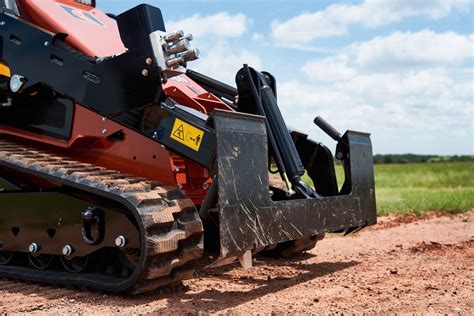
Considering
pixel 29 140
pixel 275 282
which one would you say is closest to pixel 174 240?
pixel 275 282

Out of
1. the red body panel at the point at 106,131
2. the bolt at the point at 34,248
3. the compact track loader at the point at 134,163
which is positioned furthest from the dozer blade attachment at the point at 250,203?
the bolt at the point at 34,248

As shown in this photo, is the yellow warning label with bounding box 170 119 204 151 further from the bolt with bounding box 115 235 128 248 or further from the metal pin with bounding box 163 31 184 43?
the bolt with bounding box 115 235 128 248

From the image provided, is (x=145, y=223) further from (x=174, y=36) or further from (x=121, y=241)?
(x=174, y=36)

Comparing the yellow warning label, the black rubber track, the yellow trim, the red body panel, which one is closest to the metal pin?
the yellow warning label

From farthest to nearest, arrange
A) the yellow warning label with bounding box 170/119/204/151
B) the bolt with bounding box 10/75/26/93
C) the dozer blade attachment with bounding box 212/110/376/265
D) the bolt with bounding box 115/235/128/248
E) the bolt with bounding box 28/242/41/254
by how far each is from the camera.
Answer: the bolt with bounding box 10/75/26/93, the bolt with bounding box 28/242/41/254, the yellow warning label with bounding box 170/119/204/151, the bolt with bounding box 115/235/128/248, the dozer blade attachment with bounding box 212/110/376/265

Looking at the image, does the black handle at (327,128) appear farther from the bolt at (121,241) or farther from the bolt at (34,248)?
the bolt at (34,248)

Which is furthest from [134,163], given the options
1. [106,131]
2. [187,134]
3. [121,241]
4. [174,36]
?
[174,36]

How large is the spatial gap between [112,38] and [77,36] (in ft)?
1.71

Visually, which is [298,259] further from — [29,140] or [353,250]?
[29,140]

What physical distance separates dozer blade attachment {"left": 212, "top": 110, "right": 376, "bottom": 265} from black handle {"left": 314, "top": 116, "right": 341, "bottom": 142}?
3.62 ft

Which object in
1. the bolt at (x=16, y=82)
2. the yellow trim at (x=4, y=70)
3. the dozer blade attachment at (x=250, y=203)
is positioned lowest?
the dozer blade attachment at (x=250, y=203)

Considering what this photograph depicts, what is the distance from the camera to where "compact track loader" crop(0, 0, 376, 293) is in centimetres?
442

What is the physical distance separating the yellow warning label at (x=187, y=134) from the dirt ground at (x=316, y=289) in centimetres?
110

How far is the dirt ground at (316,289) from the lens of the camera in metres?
4.25
